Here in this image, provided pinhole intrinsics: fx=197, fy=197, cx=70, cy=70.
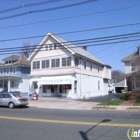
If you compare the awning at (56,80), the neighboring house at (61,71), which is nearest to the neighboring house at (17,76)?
the neighboring house at (61,71)

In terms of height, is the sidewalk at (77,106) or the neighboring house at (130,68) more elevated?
the neighboring house at (130,68)

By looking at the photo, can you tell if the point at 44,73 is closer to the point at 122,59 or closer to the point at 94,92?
the point at 94,92

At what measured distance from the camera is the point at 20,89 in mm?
41812

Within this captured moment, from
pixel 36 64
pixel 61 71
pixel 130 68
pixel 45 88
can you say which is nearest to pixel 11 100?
pixel 61 71

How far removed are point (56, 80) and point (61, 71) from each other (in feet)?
6.77

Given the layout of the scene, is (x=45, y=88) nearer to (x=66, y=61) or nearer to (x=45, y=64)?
(x=45, y=64)

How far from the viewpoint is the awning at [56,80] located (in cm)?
2794

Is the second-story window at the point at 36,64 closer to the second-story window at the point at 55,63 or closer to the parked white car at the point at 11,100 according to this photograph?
the second-story window at the point at 55,63

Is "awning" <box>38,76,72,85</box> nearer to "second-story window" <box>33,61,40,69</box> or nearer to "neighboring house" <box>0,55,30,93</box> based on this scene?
"second-story window" <box>33,61,40,69</box>

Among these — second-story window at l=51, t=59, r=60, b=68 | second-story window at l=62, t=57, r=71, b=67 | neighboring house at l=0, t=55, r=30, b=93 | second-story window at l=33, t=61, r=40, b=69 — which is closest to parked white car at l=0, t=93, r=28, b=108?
second-story window at l=62, t=57, r=71, b=67

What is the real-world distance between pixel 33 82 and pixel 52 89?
4047 millimetres

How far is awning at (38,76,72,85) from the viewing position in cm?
2794

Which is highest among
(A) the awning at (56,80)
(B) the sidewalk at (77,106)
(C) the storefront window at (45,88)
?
(A) the awning at (56,80)

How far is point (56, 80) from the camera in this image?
2850cm
